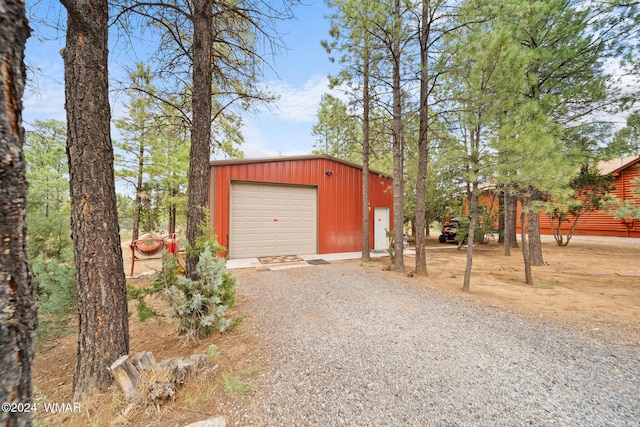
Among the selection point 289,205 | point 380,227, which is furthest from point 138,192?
point 380,227

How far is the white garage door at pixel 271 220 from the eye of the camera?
26.2 ft

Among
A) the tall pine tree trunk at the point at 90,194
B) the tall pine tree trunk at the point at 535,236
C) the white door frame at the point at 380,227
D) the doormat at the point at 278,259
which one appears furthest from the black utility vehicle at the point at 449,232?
the tall pine tree trunk at the point at 90,194

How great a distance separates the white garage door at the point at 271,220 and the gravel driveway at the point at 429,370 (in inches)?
176

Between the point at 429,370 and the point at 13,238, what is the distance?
2842 millimetres

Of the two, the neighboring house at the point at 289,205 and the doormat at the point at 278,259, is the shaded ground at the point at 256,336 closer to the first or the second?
the doormat at the point at 278,259

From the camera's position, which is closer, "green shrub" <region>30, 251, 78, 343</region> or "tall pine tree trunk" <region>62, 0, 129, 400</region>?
"tall pine tree trunk" <region>62, 0, 129, 400</region>

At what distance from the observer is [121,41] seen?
341 centimetres

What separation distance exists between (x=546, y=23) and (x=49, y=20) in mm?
10472

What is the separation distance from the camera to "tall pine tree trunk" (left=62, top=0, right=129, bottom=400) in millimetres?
1994

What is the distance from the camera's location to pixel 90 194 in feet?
6.57

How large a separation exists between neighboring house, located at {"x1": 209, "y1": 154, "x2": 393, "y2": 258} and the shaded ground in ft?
7.29

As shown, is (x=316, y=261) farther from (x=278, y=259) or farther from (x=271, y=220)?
(x=271, y=220)

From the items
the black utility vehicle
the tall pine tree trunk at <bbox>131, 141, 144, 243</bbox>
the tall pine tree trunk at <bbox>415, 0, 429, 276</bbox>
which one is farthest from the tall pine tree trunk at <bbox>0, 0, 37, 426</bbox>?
the black utility vehicle

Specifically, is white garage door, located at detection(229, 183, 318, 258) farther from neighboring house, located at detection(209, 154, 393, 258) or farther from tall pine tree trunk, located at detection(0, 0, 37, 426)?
tall pine tree trunk, located at detection(0, 0, 37, 426)
